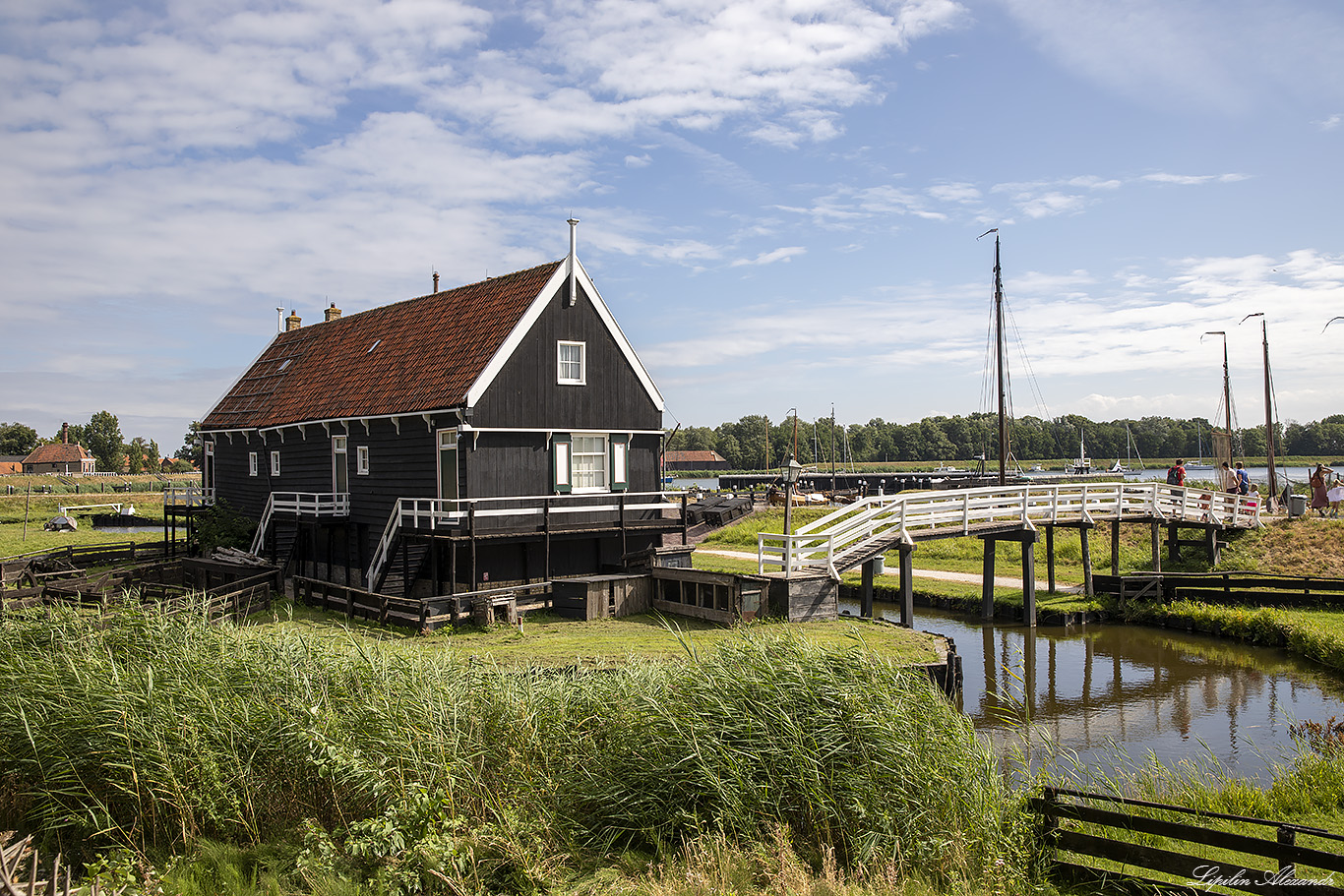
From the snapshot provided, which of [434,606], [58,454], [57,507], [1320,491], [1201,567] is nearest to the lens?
[434,606]

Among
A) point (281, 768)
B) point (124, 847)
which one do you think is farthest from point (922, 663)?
point (124, 847)

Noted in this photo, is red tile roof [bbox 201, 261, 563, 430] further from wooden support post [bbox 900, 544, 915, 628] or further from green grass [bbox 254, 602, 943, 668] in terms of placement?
wooden support post [bbox 900, 544, 915, 628]

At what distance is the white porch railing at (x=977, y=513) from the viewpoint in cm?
2050

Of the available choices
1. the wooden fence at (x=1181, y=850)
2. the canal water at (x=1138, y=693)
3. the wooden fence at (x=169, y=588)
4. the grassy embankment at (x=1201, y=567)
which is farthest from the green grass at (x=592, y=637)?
the grassy embankment at (x=1201, y=567)

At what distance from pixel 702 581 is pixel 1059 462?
519ft

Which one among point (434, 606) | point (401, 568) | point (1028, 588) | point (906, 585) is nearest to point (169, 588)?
point (401, 568)

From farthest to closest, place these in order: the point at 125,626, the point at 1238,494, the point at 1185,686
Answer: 1. the point at 1238,494
2. the point at 1185,686
3. the point at 125,626

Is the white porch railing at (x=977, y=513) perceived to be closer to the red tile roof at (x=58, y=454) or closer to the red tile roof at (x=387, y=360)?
the red tile roof at (x=387, y=360)

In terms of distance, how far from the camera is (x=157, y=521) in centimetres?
5588

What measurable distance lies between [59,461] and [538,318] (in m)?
113

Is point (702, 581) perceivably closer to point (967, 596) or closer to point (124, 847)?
point (967, 596)

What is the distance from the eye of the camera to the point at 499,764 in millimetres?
8922

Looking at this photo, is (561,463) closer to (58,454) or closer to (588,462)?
(588,462)

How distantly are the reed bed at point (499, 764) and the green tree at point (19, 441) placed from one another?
156405 millimetres
